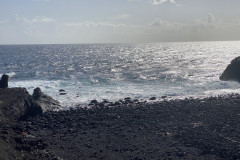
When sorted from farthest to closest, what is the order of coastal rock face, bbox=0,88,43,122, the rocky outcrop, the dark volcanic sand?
the rocky outcrop, coastal rock face, bbox=0,88,43,122, the dark volcanic sand

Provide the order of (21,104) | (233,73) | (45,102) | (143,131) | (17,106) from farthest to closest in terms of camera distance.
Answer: (233,73) < (45,102) < (21,104) < (17,106) < (143,131)

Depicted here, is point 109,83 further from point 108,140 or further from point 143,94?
point 108,140

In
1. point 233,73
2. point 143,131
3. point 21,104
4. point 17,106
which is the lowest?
point 143,131

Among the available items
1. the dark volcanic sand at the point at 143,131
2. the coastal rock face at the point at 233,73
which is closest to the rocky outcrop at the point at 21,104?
the dark volcanic sand at the point at 143,131

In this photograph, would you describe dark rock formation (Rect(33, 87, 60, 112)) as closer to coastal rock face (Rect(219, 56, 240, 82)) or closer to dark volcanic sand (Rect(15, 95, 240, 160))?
dark volcanic sand (Rect(15, 95, 240, 160))

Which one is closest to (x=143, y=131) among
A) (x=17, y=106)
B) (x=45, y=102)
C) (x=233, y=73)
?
(x=17, y=106)

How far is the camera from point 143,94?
53.2m

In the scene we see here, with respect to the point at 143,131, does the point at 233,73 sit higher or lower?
higher

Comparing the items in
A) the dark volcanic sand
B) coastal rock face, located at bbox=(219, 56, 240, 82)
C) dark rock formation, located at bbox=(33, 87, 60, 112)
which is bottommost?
the dark volcanic sand

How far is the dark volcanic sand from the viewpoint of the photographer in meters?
26.8

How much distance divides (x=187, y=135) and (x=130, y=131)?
20.7 ft

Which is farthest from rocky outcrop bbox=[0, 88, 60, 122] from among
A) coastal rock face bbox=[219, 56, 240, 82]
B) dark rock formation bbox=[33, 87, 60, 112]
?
coastal rock face bbox=[219, 56, 240, 82]

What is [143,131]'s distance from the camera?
32188 mm

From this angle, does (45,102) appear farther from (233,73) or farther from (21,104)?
(233,73)
